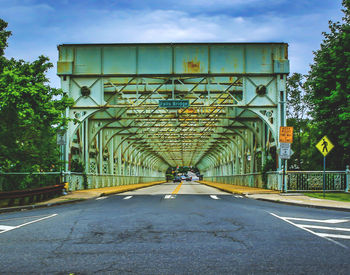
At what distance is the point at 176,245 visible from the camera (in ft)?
22.5

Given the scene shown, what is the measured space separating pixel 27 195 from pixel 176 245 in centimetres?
1086

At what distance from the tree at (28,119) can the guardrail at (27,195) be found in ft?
3.44

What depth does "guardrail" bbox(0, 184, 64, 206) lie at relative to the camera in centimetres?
1499

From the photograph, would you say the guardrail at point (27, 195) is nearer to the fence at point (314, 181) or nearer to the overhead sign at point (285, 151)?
the overhead sign at point (285, 151)

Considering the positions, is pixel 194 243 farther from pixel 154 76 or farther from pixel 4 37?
pixel 4 37

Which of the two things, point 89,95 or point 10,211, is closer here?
point 10,211

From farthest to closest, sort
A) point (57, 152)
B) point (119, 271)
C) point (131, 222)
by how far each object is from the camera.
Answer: point (57, 152) → point (131, 222) → point (119, 271)

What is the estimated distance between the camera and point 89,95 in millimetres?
25672

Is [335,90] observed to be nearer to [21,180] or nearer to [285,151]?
[285,151]

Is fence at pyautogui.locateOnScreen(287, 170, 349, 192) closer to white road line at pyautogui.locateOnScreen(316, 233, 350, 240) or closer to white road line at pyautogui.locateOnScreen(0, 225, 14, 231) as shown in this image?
white road line at pyautogui.locateOnScreen(316, 233, 350, 240)

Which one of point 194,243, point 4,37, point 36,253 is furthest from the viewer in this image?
point 4,37

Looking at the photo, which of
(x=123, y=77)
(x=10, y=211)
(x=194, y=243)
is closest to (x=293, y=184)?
(x=123, y=77)

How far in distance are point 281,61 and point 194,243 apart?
2035cm

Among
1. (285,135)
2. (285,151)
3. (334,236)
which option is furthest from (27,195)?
(285,135)
